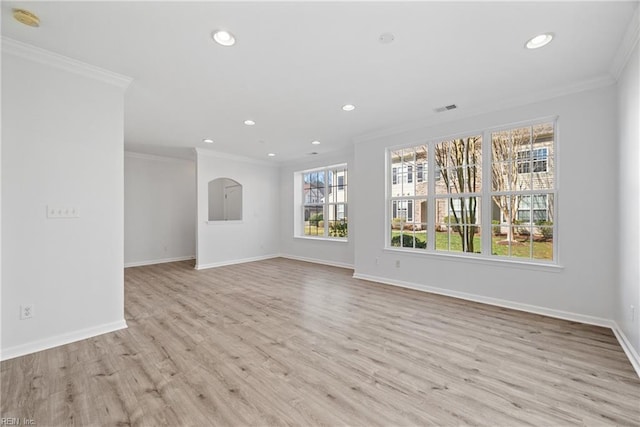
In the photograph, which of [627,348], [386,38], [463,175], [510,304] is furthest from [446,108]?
[627,348]

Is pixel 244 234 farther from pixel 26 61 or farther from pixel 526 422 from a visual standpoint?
pixel 526 422

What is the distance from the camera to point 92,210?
2699mm

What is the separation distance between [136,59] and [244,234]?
15.8 ft

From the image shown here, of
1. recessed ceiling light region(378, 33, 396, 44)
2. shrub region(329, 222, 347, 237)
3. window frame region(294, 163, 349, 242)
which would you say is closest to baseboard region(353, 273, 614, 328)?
shrub region(329, 222, 347, 237)

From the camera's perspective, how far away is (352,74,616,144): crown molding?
2967 millimetres

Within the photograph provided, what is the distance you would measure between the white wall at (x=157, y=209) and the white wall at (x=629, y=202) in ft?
26.0

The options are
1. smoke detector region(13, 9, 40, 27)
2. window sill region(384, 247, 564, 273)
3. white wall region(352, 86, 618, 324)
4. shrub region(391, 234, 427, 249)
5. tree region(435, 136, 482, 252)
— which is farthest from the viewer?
shrub region(391, 234, 427, 249)

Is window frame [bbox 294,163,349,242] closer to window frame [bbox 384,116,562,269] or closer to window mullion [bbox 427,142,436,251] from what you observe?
window frame [bbox 384,116,562,269]

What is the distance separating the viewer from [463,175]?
13.7 ft

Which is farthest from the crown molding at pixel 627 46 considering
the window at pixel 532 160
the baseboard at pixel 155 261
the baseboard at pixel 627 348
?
the baseboard at pixel 155 261

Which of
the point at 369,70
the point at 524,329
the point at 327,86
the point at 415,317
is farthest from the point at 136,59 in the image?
the point at 524,329

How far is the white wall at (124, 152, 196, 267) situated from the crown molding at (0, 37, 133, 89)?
4.11m

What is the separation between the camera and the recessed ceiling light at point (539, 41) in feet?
7.30

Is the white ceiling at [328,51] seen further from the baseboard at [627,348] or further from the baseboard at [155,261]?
the baseboard at [155,261]
